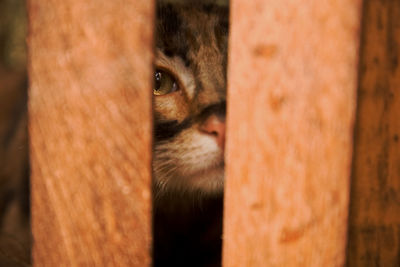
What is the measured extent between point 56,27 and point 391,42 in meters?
0.60

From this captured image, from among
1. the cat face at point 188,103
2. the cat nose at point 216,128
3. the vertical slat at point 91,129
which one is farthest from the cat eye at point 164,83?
the vertical slat at point 91,129

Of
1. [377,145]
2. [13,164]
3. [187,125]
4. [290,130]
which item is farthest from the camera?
[13,164]

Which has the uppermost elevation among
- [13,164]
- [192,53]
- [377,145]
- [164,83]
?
[192,53]

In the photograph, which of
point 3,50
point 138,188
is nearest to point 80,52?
point 138,188

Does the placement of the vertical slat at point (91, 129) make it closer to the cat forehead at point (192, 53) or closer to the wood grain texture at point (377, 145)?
the wood grain texture at point (377, 145)

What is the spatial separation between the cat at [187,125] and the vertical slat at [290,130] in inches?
15.5

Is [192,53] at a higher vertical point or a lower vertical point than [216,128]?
higher

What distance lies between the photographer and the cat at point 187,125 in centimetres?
97

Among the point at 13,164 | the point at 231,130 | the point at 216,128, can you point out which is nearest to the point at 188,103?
the point at 216,128

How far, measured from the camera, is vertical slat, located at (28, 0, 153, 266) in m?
0.49

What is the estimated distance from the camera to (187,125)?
1.01 meters

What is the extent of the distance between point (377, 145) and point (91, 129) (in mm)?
532

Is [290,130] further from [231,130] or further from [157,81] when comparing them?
[157,81]

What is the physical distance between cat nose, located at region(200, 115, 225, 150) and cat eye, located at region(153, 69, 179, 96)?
27 cm
